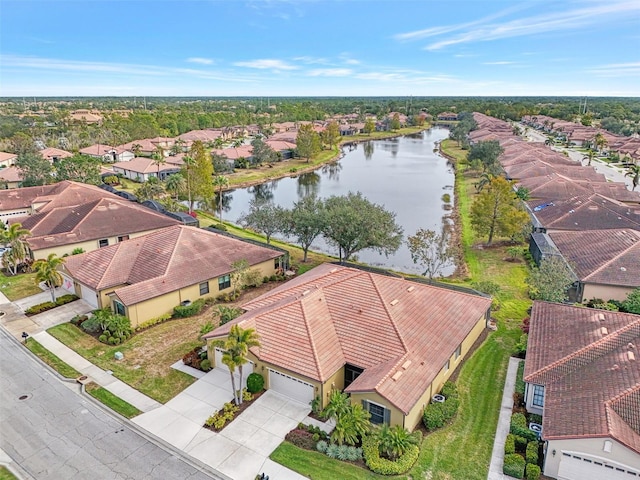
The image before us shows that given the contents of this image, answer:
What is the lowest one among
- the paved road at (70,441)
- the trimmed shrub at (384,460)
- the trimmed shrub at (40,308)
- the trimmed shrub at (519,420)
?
the paved road at (70,441)

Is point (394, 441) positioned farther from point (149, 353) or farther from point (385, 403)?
point (149, 353)

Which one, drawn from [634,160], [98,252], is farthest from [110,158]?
[634,160]

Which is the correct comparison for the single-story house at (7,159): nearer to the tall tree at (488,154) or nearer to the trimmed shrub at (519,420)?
the tall tree at (488,154)

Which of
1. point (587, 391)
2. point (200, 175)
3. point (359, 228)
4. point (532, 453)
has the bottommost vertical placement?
point (532, 453)

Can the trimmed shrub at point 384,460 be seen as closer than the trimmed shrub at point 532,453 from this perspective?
Yes

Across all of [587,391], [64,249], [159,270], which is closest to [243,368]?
[159,270]

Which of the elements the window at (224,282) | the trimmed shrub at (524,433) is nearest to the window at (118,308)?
the window at (224,282)
